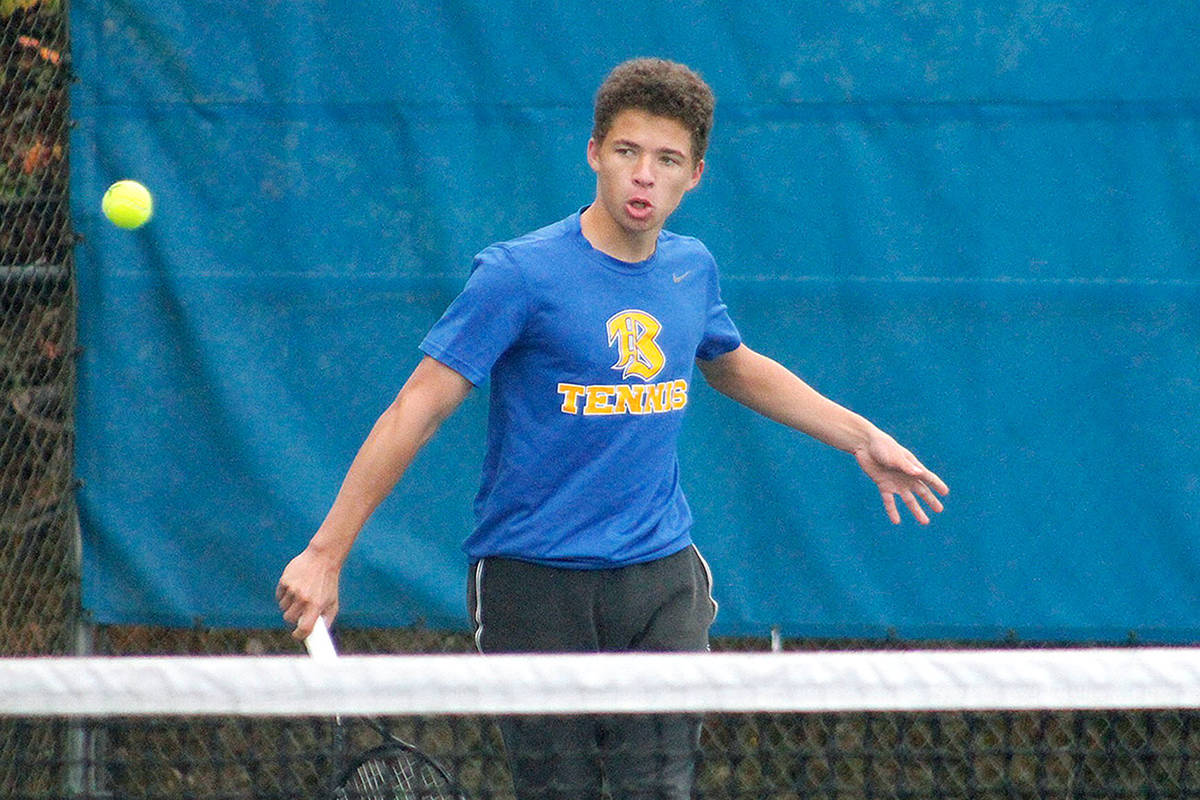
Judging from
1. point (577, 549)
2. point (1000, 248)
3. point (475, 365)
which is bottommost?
point (577, 549)

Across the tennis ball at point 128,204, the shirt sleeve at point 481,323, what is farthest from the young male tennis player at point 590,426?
the tennis ball at point 128,204

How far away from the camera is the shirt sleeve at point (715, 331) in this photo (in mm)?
2559

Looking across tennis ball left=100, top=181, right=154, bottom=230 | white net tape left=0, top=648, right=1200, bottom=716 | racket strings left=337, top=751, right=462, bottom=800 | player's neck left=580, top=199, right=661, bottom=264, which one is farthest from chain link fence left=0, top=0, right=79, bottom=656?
white net tape left=0, top=648, right=1200, bottom=716

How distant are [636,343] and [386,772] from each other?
39.0 inches

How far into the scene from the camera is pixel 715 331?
8.45 feet

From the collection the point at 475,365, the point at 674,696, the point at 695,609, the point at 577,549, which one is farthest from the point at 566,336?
the point at 674,696

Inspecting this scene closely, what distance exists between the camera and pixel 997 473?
3.30 meters

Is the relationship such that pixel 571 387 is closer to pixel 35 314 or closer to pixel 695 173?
pixel 695 173

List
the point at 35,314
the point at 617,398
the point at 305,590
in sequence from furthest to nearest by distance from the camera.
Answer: the point at 35,314 < the point at 617,398 < the point at 305,590

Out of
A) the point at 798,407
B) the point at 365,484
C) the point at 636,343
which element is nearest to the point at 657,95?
the point at 636,343

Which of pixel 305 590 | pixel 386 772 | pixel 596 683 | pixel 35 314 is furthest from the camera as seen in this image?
pixel 35 314

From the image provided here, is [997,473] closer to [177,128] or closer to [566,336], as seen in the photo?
[566,336]

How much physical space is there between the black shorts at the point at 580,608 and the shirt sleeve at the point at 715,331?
381mm

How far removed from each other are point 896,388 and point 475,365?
1363mm
